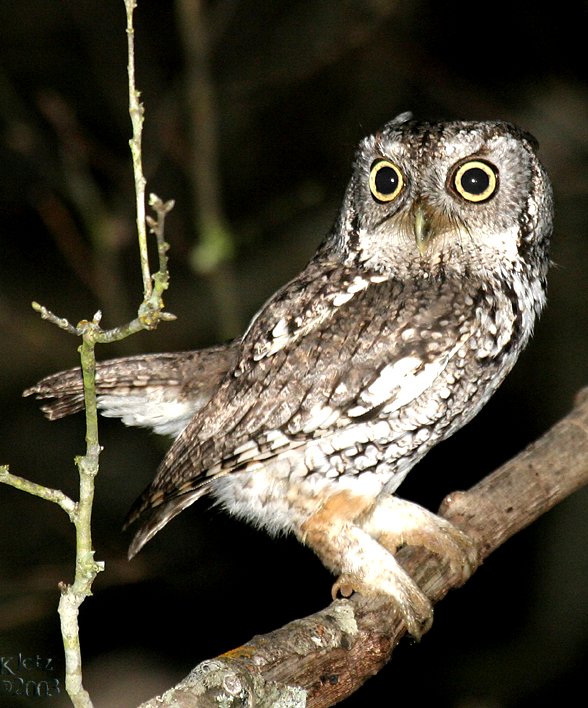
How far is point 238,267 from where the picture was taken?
5.68 metres

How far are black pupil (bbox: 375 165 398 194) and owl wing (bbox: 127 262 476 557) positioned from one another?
0.89 feet

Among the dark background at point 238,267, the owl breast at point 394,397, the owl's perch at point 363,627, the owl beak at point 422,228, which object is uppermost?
the dark background at point 238,267

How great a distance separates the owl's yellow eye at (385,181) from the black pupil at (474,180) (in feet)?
0.63

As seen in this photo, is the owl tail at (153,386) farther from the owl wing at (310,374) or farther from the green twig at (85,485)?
the green twig at (85,485)

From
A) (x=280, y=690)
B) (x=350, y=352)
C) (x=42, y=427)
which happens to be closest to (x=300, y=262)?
(x=42, y=427)

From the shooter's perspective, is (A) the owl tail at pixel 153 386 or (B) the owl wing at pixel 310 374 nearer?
(B) the owl wing at pixel 310 374

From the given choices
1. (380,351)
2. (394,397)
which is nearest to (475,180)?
(380,351)

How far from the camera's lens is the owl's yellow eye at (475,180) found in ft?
9.59

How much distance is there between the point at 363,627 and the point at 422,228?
1173mm

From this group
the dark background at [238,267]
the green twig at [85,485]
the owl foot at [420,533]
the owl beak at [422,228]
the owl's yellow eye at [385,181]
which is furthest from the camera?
the dark background at [238,267]

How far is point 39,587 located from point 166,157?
307 cm

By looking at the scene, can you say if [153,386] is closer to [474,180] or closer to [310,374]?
[310,374]

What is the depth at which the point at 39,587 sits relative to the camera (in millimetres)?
4289

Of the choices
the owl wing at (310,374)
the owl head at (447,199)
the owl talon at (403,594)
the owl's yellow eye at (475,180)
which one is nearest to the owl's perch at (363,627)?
the owl talon at (403,594)
